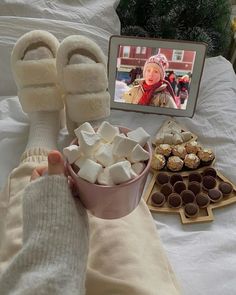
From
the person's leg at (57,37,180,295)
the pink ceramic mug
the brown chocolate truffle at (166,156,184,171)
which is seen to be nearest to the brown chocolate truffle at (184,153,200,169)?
the brown chocolate truffle at (166,156,184,171)

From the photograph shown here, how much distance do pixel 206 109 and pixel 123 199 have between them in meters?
0.52

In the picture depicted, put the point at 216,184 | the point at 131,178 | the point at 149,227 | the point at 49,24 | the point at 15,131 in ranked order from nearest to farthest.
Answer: the point at 131,178 → the point at 149,227 → the point at 216,184 → the point at 15,131 → the point at 49,24

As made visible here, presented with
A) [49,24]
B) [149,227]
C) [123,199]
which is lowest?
[149,227]

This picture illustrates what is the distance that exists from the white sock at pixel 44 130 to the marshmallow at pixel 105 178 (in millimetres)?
327

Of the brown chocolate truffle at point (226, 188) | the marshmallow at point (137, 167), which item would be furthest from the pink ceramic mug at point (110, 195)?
the brown chocolate truffle at point (226, 188)

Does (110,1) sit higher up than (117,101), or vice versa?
(110,1)

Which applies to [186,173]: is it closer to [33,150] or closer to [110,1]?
[33,150]

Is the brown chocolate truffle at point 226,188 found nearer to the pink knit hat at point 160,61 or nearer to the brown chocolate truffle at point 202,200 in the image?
the brown chocolate truffle at point 202,200

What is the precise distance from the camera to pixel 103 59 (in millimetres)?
849

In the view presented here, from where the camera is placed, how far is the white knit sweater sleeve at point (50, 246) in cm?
48

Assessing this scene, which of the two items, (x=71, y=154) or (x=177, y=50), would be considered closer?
(x=71, y=154)

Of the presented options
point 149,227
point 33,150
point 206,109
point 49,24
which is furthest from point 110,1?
point 149,227

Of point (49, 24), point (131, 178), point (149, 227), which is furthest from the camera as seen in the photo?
point (49, 24)

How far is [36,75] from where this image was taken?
852 mm
